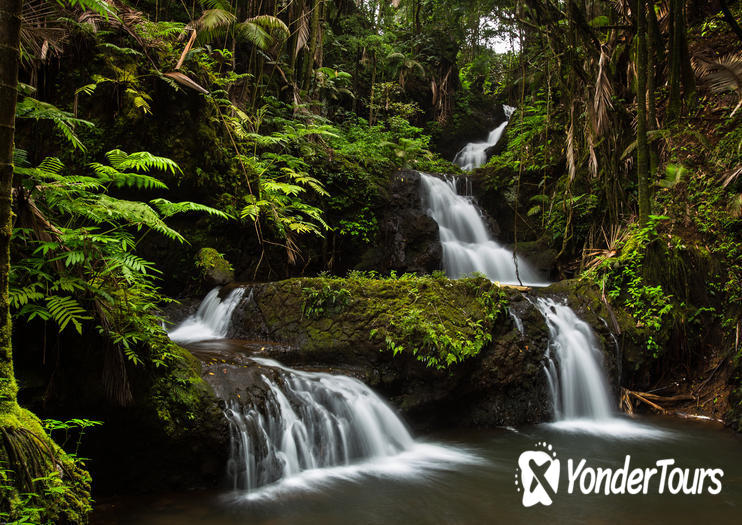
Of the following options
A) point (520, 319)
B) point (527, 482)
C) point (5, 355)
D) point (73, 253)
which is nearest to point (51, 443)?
point (5, 355)

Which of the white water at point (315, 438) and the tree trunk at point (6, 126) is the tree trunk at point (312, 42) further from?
the tree trunk at point (6, 126)

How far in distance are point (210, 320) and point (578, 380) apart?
19.5ft

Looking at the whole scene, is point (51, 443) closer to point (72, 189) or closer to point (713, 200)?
point (72, 189)

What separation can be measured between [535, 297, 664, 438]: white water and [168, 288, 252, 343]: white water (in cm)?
503

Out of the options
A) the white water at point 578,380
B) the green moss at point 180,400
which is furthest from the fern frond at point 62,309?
the white water at point 578,380

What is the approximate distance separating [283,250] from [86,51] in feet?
15.8

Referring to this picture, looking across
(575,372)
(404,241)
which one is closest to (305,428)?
(575,372)

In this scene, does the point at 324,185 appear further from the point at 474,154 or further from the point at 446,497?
the point at 474,154

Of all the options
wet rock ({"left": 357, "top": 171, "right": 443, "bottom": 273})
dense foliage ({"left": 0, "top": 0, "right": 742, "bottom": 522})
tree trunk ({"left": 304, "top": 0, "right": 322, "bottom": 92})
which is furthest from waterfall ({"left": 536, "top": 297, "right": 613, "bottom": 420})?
tree trunk ({"left": 304, "top": 0, "right": 322, "bottom": 92})

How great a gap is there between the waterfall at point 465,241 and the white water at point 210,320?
5.36m

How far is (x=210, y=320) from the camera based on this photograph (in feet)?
23.8

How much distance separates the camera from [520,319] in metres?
6.75

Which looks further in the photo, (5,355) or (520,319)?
(520,319)

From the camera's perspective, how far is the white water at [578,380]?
20.3 feet
